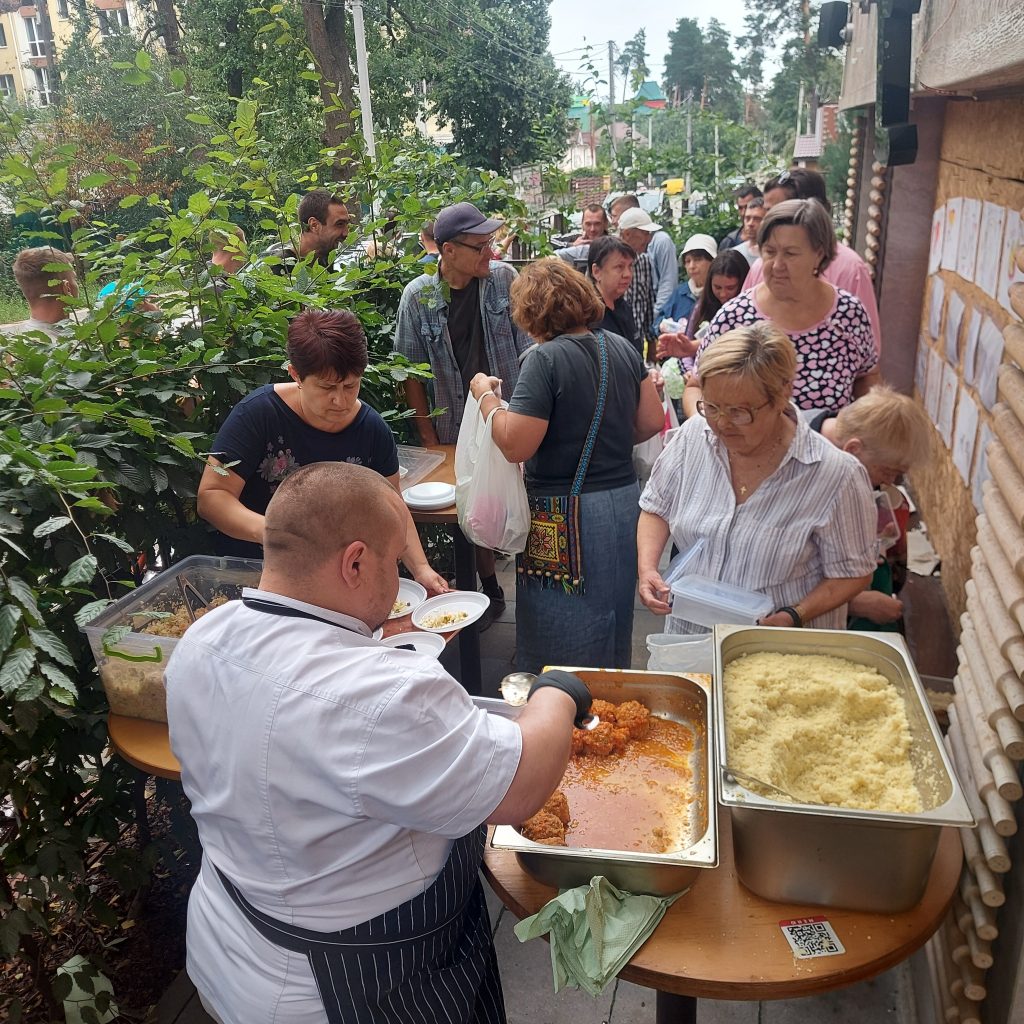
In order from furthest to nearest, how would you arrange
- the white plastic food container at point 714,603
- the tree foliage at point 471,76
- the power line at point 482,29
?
the power line at point 482,29
the tree foliage at point 471,76
the white plastic food container at point 714,603

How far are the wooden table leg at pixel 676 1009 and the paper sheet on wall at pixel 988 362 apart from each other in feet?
9.67

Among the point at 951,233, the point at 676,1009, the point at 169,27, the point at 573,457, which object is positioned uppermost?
the point at 169,27

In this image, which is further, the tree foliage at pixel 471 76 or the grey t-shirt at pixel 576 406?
the tree foliage at pixel 471 76

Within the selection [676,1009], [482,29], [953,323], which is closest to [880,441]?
[676,1009]

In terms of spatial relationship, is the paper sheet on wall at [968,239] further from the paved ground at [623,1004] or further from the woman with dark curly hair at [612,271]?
the paved ground at [623,1004]

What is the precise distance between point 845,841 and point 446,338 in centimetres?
357

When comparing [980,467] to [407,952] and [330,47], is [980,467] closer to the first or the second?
[407,952]

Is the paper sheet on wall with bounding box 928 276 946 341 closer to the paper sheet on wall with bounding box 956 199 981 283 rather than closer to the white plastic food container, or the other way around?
the paper sheet on wall with bounding box 956 199 981 283

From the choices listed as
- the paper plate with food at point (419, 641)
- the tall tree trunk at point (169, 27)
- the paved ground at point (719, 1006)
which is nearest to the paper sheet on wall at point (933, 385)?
the paved ground at point (719, 1006)

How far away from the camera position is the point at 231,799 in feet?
4.91

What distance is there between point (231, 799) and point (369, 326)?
3.69m

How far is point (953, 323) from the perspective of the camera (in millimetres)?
4879

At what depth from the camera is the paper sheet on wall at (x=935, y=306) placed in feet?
17.7

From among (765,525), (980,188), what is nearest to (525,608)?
(765,525)
